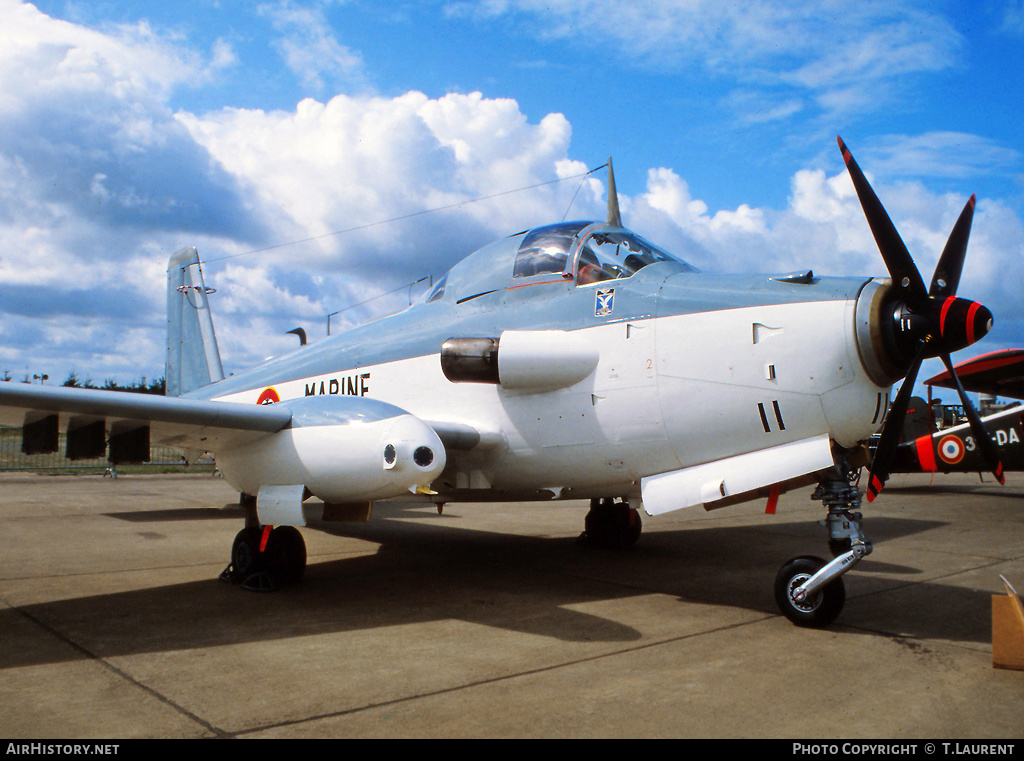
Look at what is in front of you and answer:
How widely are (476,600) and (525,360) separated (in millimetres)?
2276

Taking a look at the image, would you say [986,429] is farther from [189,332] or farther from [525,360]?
[189,332]

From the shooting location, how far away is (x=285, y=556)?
692cm

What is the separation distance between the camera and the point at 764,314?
5.24 m

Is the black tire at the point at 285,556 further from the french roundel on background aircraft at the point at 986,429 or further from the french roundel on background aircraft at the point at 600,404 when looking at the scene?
the french roundel on background aircraft at the point at 986,429

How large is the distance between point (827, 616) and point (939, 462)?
47.0ft

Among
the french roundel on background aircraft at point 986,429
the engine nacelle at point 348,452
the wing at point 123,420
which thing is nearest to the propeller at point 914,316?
the engine nacelle at point 348,452

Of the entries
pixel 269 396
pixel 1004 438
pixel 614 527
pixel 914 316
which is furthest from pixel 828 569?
pixel 1004 438

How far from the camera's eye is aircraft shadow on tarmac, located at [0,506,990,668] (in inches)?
207

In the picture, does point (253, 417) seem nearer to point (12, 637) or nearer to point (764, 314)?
point (12, 637)

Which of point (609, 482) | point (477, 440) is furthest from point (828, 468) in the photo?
point (477, 440)

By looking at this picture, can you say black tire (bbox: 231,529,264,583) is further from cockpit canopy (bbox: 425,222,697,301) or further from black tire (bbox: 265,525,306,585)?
cockpit canopy (bbox: 425,222,697,301)

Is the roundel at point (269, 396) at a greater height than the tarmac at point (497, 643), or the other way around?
the roundel at point (269, 396)

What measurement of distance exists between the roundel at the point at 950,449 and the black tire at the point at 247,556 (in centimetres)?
1621

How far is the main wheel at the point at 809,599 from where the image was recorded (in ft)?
17.2
